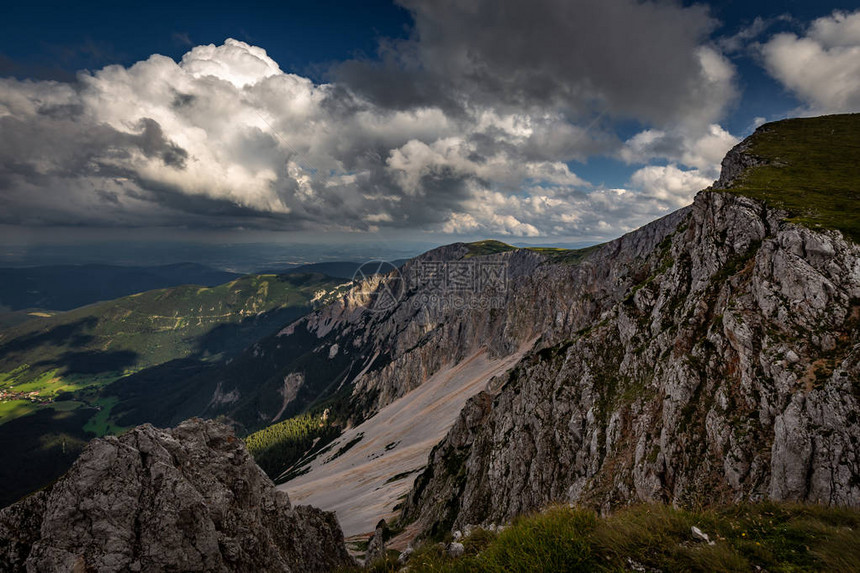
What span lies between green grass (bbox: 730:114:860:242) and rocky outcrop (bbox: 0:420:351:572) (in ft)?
131

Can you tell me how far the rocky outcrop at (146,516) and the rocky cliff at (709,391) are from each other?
2321 cm

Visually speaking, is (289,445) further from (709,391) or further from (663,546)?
(663,546)

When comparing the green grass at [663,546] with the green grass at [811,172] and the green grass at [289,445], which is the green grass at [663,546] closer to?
the green grass at [811,172]

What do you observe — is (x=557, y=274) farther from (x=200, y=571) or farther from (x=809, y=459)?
(x=200, y=571)

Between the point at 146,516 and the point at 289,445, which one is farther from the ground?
the point at 146,516

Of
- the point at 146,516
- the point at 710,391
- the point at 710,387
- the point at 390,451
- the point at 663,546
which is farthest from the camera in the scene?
the point at 390,451

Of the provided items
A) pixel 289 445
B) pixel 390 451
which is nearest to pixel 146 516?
pixel 390 451

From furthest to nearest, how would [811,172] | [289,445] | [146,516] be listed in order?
[289,445] < [811,172] < [146,516]

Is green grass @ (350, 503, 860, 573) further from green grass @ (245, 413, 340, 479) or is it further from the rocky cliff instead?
green grass @ (245, 413, 340, 479)

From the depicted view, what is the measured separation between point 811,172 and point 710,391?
38421 mm

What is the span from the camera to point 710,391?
73.8ft

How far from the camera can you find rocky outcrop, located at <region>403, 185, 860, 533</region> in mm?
16562

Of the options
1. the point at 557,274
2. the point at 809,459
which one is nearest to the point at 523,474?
the point at 809,459

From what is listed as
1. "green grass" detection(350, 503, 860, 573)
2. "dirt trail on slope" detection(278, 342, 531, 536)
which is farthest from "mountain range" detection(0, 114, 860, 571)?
"dirt trail on slope" detection(278, 342, 531, 536)
